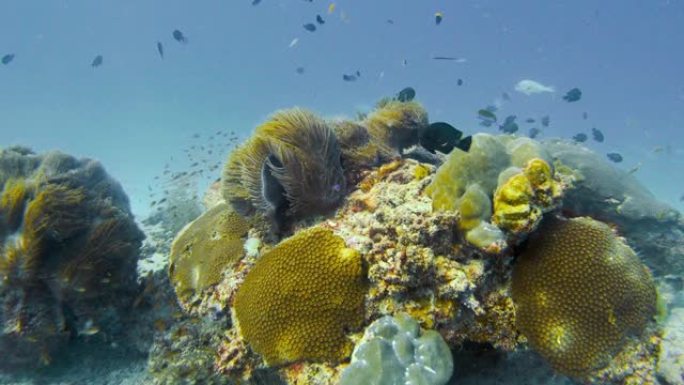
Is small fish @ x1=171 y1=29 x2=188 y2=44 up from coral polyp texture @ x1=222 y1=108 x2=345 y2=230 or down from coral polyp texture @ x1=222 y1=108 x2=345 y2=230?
up

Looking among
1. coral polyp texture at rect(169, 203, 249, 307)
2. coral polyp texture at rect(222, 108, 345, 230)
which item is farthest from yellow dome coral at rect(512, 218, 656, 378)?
coral polyp texture at rect(169, 203, 249, 307)

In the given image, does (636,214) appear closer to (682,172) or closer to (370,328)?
(370,328)

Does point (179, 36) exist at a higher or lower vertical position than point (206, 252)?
higher

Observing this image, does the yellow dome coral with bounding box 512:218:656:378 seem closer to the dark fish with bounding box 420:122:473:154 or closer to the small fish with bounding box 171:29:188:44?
the dark fish with bounding box 420:122:473:154

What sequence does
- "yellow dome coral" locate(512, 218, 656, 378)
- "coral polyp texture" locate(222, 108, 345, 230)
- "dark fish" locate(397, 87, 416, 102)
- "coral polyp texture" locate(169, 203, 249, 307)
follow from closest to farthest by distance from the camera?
"yellow dome coral" locate(512, 218, 656, 378) → "coral polyp texture" locate(222, 108, 345, 230) → "coral polyp texture" locate(169, 203, 249, 307) → "dark fish" locate(397, 87, 416, 102)

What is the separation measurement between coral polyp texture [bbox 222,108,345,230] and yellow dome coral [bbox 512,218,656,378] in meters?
2.33

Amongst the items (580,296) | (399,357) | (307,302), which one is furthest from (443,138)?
(399,357)

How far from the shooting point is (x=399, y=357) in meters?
3.31

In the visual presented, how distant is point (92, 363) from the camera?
6.32 meters

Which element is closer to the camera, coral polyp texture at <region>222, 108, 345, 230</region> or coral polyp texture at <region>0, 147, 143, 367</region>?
coral polyp texture at <region>222, 108, 345, 230</region>

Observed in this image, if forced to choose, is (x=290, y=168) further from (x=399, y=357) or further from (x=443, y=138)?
(x=399, y=357)

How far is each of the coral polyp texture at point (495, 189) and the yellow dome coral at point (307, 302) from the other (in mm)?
1142

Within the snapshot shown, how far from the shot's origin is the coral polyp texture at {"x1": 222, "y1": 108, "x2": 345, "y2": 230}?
473cm

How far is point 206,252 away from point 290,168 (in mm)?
1848
